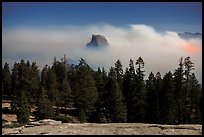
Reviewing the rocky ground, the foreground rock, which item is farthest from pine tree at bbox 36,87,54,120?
the foreground rock

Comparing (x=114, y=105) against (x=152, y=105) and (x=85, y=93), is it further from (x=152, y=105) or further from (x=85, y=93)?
(x=152, y=105)

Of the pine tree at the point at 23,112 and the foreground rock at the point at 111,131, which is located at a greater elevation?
the foreground rock at the point at 111,131

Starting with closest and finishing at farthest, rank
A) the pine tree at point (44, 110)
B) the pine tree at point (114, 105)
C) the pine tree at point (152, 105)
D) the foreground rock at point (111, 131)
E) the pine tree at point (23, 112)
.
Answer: the foreground rock at point (111, 131), the pine tree at point (23, 112), the pine tree at point (44, 110), the pine tree at point (114, 105), the pine tree at point (152, 105)

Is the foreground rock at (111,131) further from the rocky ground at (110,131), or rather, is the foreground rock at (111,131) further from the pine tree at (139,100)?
the pine tree at (139,100)

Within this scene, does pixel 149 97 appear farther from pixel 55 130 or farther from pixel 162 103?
pixel 55 130

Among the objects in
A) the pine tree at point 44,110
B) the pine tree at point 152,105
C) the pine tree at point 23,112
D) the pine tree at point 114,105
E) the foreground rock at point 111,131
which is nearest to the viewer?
the foreground rock at point 111,131

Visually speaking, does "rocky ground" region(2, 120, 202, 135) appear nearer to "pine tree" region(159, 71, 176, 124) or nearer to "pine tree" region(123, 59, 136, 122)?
"pine tree" region(159, 71, 176, 124)

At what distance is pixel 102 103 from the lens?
188ft

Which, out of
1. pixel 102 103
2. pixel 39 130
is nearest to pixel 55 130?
pixel 39 130

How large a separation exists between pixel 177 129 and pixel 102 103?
1649 inches

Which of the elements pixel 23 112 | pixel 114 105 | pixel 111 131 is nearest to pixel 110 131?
pixel 111 131

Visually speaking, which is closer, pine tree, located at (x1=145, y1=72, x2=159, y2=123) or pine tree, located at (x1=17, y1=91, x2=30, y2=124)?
pine tree, located at (x1=17, y1=91, x2=30, y2=124)

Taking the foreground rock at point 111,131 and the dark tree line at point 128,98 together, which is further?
the dark tree line at point 128,98

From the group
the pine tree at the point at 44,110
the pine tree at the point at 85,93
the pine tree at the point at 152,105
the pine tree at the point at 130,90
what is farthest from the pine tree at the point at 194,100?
the pine tree at the point at 44,110
